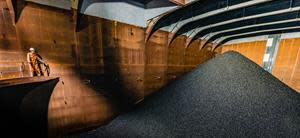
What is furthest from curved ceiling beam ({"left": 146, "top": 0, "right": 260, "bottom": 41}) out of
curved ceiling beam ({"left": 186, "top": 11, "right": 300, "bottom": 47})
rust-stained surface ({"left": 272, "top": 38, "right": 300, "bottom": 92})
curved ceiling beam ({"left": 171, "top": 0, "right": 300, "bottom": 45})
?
rust-stained surface ({"left": 272, "top": 38, "right": 300, "bottom": 92})

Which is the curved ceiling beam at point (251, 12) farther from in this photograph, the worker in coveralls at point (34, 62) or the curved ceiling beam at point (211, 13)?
the worker in coveralls at point (34, 62)

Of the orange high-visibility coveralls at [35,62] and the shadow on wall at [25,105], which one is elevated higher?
the orange high-visibility coveralls at [35,62]

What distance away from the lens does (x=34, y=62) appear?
211 inches

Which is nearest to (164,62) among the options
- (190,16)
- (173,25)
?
(173,25)

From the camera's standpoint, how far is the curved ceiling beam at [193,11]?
30.3 feet

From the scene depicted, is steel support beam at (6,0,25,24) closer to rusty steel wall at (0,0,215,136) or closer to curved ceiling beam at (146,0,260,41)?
rusty steel wall at (0,0,215,136)

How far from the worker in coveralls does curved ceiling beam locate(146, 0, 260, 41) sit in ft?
20.3

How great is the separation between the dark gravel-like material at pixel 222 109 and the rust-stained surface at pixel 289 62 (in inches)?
371

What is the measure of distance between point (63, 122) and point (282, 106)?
9327 millimetres

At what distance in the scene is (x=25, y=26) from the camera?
5.34 m

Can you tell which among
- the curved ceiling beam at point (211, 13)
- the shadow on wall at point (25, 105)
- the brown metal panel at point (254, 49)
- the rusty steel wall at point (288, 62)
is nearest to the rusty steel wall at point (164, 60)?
the curved ceiling beam at point (211, 13)

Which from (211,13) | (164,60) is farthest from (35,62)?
(211,13)

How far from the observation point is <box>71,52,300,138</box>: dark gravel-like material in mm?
5082

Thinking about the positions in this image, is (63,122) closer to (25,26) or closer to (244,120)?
(25,26)
